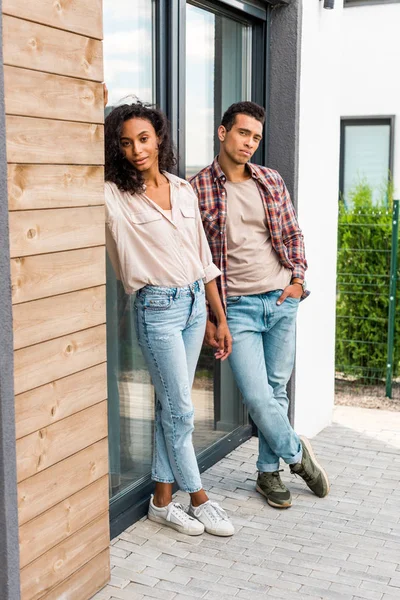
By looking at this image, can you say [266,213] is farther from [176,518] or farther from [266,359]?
[176,518]

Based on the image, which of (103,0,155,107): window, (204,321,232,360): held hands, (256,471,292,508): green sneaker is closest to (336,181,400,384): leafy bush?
(256,471,292,508): green sneaker

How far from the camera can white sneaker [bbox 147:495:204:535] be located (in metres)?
3.88

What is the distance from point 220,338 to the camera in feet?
13.2

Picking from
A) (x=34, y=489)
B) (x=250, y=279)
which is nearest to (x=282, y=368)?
(x=250, y=279)

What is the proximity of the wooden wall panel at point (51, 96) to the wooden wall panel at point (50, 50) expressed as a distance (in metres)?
0.02

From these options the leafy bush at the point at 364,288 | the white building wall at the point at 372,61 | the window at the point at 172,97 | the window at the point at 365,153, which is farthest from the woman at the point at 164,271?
the window at the point at 365,153

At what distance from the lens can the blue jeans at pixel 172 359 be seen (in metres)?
3.60

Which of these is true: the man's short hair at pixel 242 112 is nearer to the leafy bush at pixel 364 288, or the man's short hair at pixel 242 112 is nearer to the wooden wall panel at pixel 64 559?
the wooden wall panel at pixel 64 559

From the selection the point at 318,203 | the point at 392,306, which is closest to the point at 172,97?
the point at 318,203

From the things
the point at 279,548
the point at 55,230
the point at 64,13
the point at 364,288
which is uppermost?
the point at 64,13

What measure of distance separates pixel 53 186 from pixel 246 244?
146 cm

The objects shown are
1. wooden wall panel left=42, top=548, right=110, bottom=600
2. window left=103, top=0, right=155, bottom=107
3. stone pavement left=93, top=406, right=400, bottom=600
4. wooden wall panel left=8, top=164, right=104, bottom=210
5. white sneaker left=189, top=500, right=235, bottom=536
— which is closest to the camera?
wooden wall panel left=8, top=164, right=104, bottom=210

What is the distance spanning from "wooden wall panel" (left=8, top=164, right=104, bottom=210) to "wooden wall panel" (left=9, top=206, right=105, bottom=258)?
0.03 meters

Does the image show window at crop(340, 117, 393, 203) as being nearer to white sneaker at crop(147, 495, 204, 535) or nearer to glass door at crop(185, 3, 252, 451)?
glass door at crop(185, 3, 252, 451)
